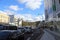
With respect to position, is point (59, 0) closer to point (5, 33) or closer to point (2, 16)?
A: point (2, 16)

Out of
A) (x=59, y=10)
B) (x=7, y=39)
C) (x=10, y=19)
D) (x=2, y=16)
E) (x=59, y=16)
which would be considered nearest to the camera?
(x=7, y=39)

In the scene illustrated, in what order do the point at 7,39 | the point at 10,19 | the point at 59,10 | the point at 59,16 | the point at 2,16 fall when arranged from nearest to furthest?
the point at 7,39 → the point at 59,10 → the point at 59,16 → the point at 2,16 → the point at 10,19

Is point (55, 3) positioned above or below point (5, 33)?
above

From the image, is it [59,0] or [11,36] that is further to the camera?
[59,0]

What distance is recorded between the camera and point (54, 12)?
92250 mm

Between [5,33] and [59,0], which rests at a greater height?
[59,0]

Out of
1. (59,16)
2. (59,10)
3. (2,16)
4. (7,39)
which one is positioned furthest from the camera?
(2,16)

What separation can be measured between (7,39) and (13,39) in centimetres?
47

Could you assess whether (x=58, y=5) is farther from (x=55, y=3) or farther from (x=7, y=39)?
(x=7, y=39)

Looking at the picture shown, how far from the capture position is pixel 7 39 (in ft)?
35.1

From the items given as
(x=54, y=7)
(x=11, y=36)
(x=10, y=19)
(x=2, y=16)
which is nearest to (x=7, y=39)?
(x=11, y=36)

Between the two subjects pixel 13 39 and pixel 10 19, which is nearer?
pixel 13 39

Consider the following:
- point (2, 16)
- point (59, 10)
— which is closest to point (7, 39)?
point (59, 10)

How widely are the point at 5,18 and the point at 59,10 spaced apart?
4526 centimetres
